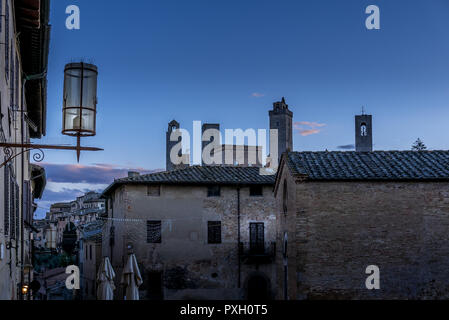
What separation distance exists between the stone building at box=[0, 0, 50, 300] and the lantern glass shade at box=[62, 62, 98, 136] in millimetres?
1179

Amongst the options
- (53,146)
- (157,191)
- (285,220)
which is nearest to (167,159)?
(157,191)

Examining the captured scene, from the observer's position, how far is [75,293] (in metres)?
37.1

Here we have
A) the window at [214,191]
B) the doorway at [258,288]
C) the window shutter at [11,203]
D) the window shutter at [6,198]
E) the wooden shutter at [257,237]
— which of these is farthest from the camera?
the window at [214,191]

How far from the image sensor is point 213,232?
28.1 m

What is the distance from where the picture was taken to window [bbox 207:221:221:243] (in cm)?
2798

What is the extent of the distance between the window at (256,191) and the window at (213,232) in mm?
2354

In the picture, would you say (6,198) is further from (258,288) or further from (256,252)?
(258,288)

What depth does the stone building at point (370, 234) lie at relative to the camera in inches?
692

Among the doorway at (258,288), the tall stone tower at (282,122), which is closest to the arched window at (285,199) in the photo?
the doorway at (258,288)

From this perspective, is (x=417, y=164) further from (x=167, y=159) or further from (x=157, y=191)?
(x=167, y=159)

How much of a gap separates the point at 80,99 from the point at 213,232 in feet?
73.2

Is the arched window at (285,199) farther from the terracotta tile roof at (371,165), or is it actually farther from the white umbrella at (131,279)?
the white umbrella at (131,279)

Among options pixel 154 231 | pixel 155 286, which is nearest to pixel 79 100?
pixel 154 231

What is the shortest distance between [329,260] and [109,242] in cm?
1648
